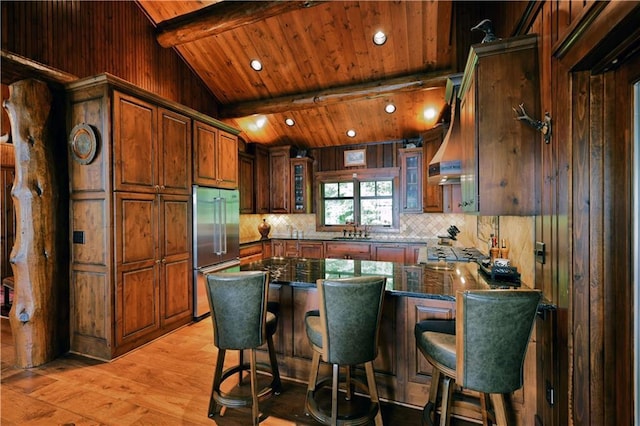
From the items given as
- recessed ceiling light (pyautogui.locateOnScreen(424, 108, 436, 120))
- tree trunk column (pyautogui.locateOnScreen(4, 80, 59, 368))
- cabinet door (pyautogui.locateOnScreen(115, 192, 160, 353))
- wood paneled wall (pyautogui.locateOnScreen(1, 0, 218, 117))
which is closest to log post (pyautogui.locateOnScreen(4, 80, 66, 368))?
tree trunk column (pyautogui.locateOnScreen(4, 80, 59, 368))

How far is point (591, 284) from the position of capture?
133cm

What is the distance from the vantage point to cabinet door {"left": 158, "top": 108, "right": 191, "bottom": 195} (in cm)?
340

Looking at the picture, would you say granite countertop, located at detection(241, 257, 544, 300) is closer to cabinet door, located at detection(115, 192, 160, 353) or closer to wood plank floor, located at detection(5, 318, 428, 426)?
wood plank floor, located at detection(5, 318, 428, 426)

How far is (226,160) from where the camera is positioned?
4.45m

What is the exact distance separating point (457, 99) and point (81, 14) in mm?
4109

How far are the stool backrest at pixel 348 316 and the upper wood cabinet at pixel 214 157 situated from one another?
9.46ft

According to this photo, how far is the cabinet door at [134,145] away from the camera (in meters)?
2.89

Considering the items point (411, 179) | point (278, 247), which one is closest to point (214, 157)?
point (278, 247)

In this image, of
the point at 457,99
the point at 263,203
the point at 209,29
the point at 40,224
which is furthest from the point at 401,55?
the point at 40,224

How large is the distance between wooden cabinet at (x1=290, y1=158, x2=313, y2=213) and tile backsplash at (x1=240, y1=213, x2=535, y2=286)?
40 centimetres

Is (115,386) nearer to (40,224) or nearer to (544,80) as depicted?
(40,224)

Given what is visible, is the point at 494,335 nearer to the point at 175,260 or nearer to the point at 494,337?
the point at 494,337

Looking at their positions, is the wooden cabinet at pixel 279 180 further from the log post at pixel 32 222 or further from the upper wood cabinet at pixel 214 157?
the log post at pixel 32 222

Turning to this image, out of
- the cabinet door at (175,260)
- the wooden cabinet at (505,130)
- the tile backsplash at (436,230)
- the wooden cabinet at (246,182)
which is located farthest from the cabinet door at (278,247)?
the wooden cabinet at (505,130)
